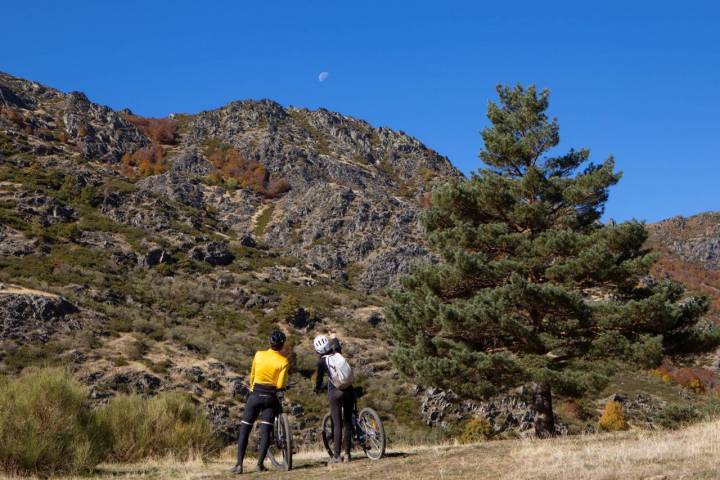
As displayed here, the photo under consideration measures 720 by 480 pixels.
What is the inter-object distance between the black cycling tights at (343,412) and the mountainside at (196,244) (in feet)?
59.5

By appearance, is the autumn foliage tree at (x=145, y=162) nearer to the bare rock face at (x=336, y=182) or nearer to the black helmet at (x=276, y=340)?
the bare rock face at (x=336, y=182)

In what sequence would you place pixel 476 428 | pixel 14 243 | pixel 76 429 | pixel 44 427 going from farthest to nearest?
pixel 14 243 → pixel 476 428 → pixel 76 429 → pixel 44 427

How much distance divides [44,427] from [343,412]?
493cm

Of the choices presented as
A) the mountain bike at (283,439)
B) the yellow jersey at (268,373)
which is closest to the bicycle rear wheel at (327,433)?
the mountain bike at (283,439)

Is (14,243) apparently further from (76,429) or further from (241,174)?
(241,174)

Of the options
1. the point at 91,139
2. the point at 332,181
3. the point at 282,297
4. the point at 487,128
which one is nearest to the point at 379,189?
the point at 332,181

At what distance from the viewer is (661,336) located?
541 inches

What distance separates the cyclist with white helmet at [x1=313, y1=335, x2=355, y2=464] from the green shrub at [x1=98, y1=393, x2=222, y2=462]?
508 centimetres

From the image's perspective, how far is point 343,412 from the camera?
888 cm

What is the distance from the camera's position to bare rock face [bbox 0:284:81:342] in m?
32.4

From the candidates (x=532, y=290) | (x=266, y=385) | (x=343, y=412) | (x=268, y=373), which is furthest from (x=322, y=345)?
(x=532, y=290)

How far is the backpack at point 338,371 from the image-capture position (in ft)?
27.9

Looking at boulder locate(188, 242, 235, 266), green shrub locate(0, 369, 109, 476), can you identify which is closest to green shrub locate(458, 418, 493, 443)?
green shrub locate(0, 369, 109, 476)

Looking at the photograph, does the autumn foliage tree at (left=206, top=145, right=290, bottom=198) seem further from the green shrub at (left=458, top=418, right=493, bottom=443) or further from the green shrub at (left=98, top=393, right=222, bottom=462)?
the green shrub at (left=98, top=393, right=222, bottom=462)
